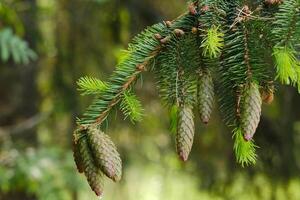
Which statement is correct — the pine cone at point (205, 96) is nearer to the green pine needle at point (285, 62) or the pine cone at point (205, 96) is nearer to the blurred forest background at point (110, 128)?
the green pine needle at point (285, 62)

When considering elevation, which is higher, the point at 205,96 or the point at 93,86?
the point at 205,96

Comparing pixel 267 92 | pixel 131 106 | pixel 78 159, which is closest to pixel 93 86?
pixel 131 106

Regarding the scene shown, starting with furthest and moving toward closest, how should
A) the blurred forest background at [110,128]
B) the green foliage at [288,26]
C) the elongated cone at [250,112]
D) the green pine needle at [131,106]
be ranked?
the blurred forest background at [110,128] → the green pine needle at [131,106] → the green foliage at [288,26] → the elongated cone at [250,112]

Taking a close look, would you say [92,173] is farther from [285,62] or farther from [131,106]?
[285,62]

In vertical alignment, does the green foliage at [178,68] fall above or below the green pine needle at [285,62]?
below

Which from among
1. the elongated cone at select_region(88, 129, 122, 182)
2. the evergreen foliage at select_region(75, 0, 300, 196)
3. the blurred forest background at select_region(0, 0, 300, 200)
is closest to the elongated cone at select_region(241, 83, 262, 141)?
the evergreen foliage at select_region(75, 0, 300, 196)

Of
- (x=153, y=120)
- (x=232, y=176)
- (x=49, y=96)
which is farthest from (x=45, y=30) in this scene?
(x=232, y=176)

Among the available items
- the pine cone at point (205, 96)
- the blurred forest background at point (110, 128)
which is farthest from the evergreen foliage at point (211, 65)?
the blurred forest background at point (110, 128)

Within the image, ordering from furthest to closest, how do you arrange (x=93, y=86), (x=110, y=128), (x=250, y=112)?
(x=110, y=128), (x=93, y=86), (x=250, y=112)
